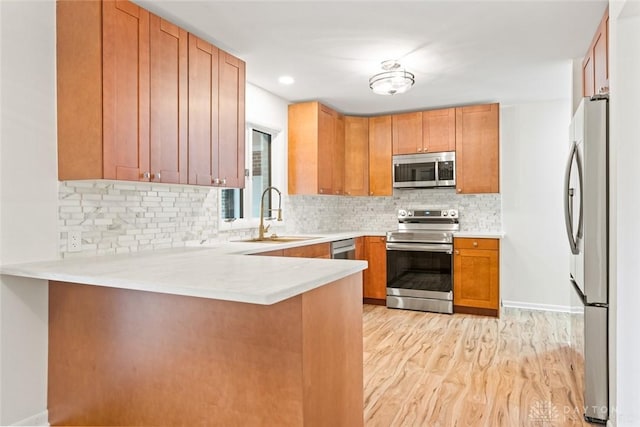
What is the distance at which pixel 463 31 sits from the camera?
112 inches

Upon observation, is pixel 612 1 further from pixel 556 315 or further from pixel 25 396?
pixel 25 396

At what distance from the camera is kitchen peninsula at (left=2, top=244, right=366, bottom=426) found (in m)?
1.57

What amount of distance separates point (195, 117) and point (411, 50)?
168 cm

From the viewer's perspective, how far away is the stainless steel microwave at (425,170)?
4879 mm

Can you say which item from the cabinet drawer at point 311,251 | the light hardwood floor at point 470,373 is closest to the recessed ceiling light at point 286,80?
the cabinet drawer at point 311,251

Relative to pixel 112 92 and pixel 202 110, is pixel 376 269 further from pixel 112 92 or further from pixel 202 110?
pixel 112 92

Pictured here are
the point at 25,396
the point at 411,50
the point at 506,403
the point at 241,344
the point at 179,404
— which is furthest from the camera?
the point at 411,50

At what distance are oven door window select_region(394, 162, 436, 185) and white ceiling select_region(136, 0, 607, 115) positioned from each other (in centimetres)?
100

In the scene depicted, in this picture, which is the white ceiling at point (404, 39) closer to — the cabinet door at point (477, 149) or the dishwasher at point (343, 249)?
the cabinet door at point (477, 149)

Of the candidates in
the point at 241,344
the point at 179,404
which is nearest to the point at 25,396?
the point at 179,404

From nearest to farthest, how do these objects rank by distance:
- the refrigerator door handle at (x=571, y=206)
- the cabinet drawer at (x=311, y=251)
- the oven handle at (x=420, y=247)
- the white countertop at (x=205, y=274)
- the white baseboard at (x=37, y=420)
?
the white countertop at (x=205, y=274) → the white baseboard at (x=37, y=420) → the refrigerator door handle at (x=571, y=206) → the cabinet drawer at (x=311, y=251) → the oven handle at (x=420, y=247)

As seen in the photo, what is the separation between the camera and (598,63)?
2719mm

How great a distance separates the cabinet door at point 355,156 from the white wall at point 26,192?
350cm

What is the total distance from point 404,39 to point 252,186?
6.58ft
